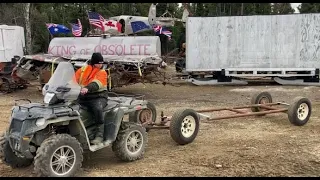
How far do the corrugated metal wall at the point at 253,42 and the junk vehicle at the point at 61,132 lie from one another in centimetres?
1125

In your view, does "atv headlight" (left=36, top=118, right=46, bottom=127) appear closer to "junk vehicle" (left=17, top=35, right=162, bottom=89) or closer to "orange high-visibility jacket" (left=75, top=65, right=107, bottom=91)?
"orange high-visibility jacket" (left=75, top=65, right=107, bottom=91)

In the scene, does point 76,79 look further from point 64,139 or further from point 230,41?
point 230,41

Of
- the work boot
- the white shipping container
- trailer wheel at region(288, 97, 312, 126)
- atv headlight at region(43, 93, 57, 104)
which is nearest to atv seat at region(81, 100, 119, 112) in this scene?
the work boot

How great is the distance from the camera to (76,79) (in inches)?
239

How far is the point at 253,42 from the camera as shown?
17.1m

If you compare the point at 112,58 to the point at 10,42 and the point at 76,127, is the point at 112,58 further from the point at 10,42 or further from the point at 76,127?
the point at 76,127

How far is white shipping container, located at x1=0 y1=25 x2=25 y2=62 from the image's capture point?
53.3ft

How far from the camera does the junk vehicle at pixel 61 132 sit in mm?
5234

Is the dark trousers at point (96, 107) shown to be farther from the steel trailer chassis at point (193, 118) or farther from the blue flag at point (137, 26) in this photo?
the blue flag at point (137, 26)

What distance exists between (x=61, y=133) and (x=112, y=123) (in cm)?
79

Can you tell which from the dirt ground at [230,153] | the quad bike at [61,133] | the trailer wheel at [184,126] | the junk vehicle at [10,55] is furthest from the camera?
the junk vehicle at [10,55]

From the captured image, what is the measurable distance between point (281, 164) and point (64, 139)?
10.9 ft

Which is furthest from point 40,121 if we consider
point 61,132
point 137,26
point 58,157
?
point 137,26

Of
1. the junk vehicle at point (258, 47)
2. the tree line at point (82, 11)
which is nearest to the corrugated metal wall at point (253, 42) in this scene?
the junk vehicle at point (258, 47)
